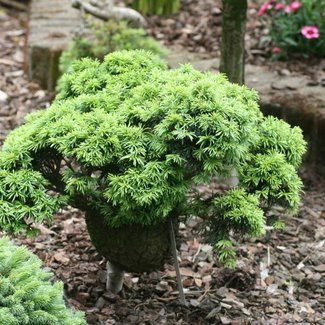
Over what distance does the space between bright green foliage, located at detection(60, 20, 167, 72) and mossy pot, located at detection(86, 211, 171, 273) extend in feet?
8.27

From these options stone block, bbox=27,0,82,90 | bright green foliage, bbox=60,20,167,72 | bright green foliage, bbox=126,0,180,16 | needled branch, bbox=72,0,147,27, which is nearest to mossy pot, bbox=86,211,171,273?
bright green foliage, bbox=60,20,167,72

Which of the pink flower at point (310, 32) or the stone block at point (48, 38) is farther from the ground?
the pink flower at point (310, 32)

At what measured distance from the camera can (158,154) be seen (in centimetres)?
333

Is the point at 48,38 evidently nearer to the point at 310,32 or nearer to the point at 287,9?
the point at 287,9

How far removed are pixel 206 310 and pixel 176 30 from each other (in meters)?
3.85

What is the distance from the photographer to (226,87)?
11.8 feet

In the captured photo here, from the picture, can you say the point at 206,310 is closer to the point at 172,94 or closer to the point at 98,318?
the point at 98,318

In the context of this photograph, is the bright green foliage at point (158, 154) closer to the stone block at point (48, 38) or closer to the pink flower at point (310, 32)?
the pink flower at point (310, 32)

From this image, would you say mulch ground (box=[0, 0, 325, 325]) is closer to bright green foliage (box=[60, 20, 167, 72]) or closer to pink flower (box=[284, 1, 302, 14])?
bright green foliage (box=[60, 20, 167, 72])

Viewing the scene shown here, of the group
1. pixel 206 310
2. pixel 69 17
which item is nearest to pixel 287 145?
pixel 206 310

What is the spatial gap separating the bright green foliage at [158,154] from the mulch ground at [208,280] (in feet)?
1.29

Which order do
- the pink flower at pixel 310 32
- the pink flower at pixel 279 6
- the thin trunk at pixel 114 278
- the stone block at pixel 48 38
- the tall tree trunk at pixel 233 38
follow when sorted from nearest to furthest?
the thin trunk at pixel 114 278 → the tall tree trunk at pixel 233 38 → the pink flower at pixel 310 32 → the pink flower at pixel 279 6 → the stone block at pixel 48 38

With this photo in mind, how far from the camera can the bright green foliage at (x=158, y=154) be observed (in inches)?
130

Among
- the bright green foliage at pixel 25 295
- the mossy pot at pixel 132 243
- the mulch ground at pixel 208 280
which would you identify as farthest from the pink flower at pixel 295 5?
the bright green foliage at pixel 25 295
